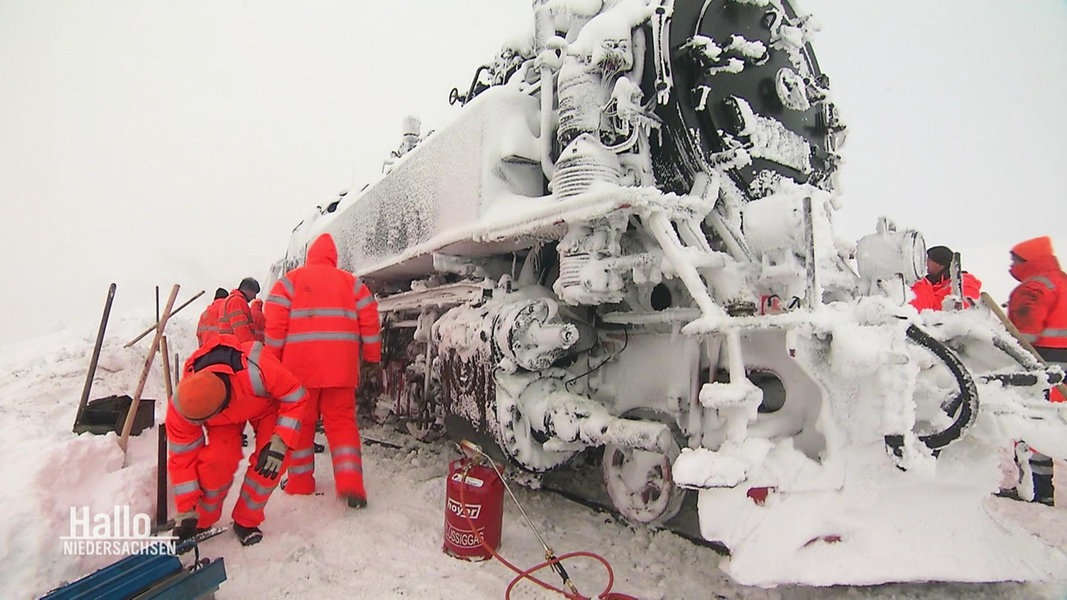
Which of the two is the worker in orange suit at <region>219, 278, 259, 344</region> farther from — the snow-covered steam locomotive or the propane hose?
the propane hose

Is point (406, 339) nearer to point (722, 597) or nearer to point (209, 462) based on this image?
point (209, 462)

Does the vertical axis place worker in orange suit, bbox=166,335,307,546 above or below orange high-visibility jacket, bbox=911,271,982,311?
below

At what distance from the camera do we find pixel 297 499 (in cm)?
362

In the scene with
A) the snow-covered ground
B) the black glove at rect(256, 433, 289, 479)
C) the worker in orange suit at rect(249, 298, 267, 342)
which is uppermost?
the worker in orange suit at rect(249, 298, 267, 342)

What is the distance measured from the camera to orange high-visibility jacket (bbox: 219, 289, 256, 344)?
514 cm

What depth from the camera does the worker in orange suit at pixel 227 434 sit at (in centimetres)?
288

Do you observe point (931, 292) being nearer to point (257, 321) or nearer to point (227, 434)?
point (227, 434)

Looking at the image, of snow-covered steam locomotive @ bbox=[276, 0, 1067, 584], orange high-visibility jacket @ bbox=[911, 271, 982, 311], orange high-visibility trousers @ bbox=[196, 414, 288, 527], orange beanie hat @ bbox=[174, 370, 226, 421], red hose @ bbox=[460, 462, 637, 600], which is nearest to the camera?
snow-covered steam locomotive @ bbox=[276, 0, 1067, 584]

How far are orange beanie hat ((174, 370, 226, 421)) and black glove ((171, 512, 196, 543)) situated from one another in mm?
508

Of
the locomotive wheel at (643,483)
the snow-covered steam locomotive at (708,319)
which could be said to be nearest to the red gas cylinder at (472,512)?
the snow-covered steam locomotive at (708,319)

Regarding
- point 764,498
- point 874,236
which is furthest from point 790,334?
point 874,236

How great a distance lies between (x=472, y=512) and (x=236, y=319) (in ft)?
11.0

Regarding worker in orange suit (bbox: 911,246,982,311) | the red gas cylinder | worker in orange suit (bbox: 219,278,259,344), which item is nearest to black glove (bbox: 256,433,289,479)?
the red gas cylinder

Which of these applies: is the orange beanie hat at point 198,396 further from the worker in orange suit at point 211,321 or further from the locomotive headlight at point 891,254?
the locomotive headlight at point 891,254
